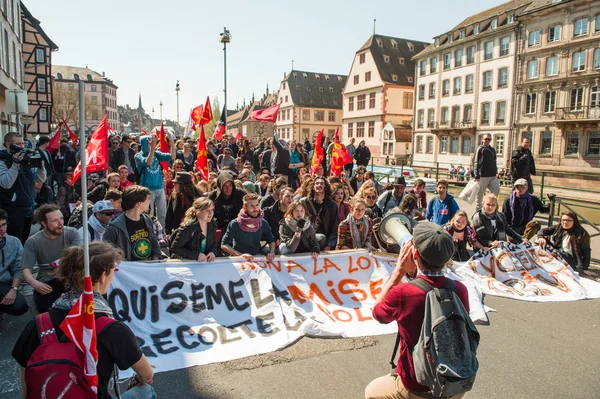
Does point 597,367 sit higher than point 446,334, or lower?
lower

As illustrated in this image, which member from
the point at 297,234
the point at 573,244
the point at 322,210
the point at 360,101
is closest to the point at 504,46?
the point at 360,101

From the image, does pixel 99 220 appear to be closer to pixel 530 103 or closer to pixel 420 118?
pixel 530 103

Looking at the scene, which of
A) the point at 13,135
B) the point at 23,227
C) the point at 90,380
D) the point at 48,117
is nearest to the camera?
the point at 90,380

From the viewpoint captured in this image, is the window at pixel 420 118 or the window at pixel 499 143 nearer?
the window at pixel 499 143

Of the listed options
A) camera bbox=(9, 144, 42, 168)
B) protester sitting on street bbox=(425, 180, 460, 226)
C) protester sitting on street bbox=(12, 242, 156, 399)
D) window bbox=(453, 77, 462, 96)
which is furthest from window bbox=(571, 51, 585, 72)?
protester sitting on street bbox=(12, 242, 156, 399)

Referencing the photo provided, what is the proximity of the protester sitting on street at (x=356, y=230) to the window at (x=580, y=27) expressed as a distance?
136 ft

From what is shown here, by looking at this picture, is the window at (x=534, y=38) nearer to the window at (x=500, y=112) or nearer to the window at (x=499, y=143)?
the window at (x=500, y=112)

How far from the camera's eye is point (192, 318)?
5.02 metres

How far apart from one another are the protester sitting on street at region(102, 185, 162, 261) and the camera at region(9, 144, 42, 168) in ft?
6.76

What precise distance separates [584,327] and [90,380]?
535 cm

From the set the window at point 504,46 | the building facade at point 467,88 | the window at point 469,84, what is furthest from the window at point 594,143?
the window at point 469,84

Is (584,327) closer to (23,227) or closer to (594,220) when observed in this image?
(23,227)

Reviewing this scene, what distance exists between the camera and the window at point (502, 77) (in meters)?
44.9

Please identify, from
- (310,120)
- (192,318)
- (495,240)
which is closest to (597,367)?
(495,240)
